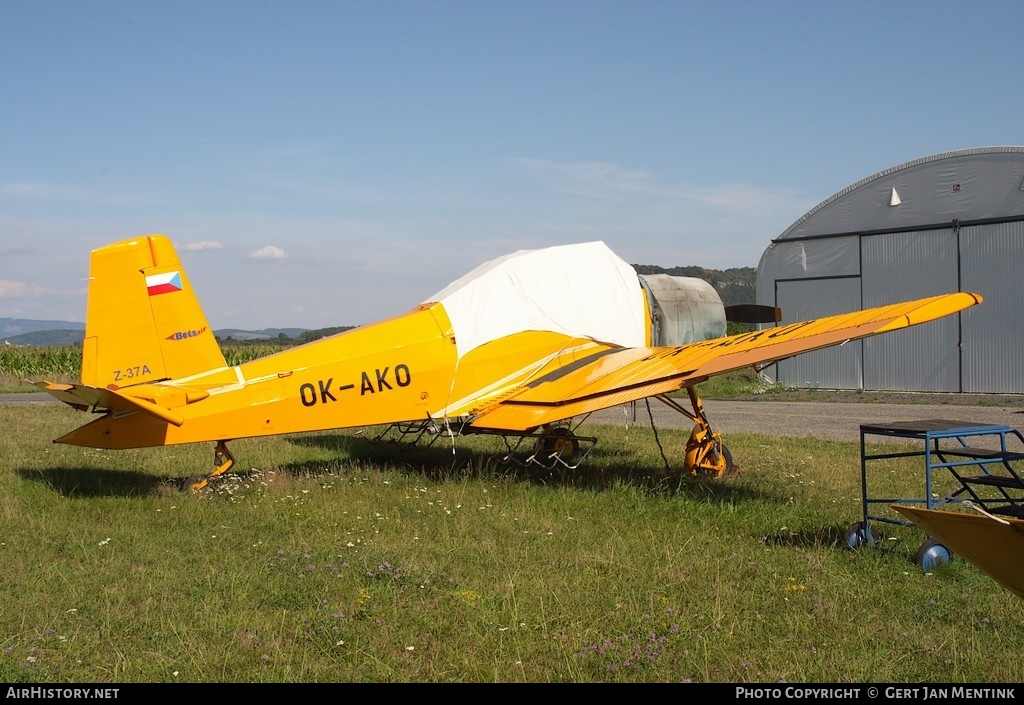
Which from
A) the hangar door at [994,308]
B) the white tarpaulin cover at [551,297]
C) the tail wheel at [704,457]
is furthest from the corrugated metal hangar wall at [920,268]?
the tail wheel at [704,457]

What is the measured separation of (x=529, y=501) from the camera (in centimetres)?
807

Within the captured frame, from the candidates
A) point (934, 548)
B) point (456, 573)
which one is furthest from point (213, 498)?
point (934, 548)

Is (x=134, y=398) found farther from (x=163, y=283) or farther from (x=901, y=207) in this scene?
(x=901, y=207)

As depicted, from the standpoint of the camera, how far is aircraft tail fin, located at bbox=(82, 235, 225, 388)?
8.28 meters

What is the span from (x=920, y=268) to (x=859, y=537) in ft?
62.2

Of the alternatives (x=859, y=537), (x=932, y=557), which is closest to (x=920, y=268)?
(x=859, y=537)

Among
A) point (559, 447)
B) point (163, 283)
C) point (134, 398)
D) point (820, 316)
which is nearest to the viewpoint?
point (134, 398)

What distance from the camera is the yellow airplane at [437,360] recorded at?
820 cm

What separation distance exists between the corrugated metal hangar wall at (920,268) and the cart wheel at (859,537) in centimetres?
1790

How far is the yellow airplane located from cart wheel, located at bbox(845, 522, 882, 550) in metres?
1.80

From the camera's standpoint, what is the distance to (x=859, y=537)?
245 inches

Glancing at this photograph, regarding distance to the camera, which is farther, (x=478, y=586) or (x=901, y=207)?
(x=901, y=207)

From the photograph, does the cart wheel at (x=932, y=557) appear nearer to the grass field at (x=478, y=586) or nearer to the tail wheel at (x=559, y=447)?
the grass field at (x=478, y=586)
